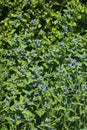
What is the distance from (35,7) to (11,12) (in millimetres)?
328

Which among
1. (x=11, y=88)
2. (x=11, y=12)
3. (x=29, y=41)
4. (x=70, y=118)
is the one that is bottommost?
(x=70, y=118)

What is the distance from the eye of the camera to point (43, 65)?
5.05m

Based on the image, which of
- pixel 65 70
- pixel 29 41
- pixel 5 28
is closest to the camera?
pixel 65 70

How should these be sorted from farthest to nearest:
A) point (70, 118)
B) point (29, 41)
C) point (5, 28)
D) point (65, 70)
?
point (5, 28), point (29, 41), point (65, 70), point (70, 118)

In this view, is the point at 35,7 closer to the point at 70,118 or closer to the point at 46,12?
the point at 46,12

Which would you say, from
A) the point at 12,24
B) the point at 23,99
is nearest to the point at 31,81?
the point at 23,99

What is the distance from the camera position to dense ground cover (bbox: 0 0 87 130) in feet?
14.5

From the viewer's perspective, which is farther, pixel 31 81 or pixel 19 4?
pixel 19 4

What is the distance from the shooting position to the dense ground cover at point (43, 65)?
4430 mm

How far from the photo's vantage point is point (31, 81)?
181 inches

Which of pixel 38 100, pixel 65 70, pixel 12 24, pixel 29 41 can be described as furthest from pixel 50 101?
pixel 12 24

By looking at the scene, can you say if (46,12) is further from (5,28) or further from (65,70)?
(65,70)

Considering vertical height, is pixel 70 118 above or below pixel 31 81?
below

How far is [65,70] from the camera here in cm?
472
